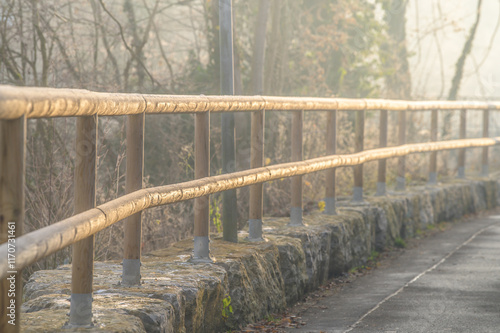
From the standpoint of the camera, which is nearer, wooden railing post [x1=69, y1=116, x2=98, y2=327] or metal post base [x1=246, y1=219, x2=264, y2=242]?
wooden railing post [x1=69, y1=116, x2=98, y2=327]

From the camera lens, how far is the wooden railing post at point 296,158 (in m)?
6.95

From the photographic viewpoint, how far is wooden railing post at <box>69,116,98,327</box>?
3.51m

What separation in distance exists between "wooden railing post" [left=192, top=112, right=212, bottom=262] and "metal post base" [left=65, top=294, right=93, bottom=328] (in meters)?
1.73

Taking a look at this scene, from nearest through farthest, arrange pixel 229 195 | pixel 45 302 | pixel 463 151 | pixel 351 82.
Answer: pixel 45 302, pixel 229 195, pixel 463 151, pixel 351 82

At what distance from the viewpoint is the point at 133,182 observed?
433 cm

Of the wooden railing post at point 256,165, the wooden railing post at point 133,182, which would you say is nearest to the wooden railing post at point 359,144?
the wooden railing post at point 256,165

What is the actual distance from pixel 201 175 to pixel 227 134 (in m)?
0.99

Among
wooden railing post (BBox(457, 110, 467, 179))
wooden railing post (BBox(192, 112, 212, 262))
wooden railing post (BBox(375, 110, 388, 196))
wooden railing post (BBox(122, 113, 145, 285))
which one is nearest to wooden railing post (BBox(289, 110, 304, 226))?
wooden railing post (BBox(192, 112, 212, 262))

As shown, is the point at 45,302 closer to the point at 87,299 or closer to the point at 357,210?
the point at 87,299

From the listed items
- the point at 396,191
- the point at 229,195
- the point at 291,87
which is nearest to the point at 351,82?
the point at 291,87

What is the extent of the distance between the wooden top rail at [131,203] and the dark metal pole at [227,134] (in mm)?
259

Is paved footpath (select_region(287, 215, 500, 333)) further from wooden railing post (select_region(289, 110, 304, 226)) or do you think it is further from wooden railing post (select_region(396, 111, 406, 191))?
wooden railing post (select_region(396, 111, 406, 191))

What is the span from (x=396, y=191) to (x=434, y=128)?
4.63 ft

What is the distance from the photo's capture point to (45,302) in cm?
408
